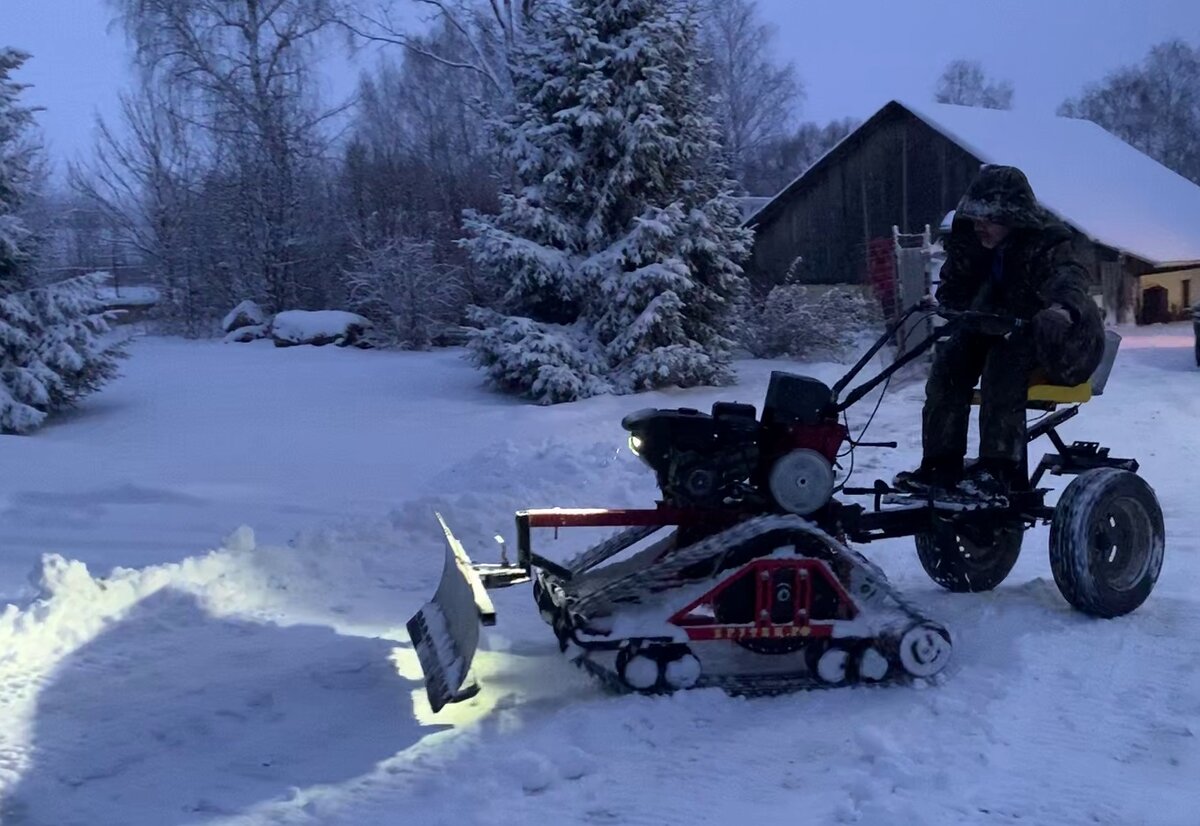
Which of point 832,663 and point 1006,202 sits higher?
point 1006,202

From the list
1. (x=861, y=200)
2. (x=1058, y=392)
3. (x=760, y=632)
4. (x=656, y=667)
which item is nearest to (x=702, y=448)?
(x=760, y=632)

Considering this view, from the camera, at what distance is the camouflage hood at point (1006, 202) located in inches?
210

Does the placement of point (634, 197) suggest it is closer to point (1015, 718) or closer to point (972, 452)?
point (972, 452)

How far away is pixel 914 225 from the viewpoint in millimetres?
27391

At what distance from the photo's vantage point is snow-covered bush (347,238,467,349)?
2345cm

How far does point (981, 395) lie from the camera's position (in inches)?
210

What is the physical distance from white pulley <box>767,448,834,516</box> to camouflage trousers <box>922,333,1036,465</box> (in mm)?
962

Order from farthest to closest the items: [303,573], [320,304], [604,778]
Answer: [320,304]
[303,573]
[604,778]

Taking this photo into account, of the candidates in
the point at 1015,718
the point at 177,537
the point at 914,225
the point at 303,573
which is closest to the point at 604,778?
the point at 1015,718

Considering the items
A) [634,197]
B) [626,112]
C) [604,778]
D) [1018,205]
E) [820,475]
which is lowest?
[604,778]

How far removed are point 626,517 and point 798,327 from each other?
1497 cm

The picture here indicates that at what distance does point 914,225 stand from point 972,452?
1893cm

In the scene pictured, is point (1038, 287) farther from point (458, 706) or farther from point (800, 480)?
point (458, 706)

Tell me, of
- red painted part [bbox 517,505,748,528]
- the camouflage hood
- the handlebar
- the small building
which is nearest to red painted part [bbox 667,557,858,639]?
red painted part [bbox 517,505,748,528]
